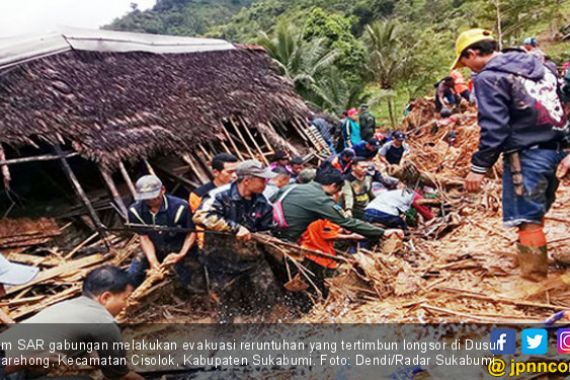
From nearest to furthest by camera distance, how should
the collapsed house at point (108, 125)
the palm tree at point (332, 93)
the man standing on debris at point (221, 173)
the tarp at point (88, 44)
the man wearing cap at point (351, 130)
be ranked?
the man standing on debris at point (221, 173) → the collapsed house at point (108, 125) → the tarp at point (88, 44) → the man wearing cap at point (351, 130) → the palm tree at point (332, 93)

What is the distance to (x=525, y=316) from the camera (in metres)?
3.04

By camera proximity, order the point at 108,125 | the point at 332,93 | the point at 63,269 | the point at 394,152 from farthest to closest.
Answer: the point at 332,93, the point at 394,152, the point at 108,125, the point at 63,269

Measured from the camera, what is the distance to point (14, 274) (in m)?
3.17

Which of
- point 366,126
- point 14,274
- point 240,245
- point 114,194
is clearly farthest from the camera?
point 366,126

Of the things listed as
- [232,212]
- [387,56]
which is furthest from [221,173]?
[387,56]

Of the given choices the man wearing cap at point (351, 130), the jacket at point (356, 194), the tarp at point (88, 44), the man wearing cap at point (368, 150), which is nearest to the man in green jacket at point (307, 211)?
the jacket at point (356, 194)

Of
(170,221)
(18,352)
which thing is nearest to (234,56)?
(170,221)

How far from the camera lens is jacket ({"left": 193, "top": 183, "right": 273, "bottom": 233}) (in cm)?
394

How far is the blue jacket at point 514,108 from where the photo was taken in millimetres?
3172

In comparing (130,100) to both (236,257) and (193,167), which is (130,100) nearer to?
(193,167)

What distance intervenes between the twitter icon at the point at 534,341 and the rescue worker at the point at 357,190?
346cm

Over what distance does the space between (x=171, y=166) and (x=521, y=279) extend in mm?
6573

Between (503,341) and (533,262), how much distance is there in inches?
32.3

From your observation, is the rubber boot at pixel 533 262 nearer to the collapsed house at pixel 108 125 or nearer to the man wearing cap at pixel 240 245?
the man wearing cap at pixel 240 245
